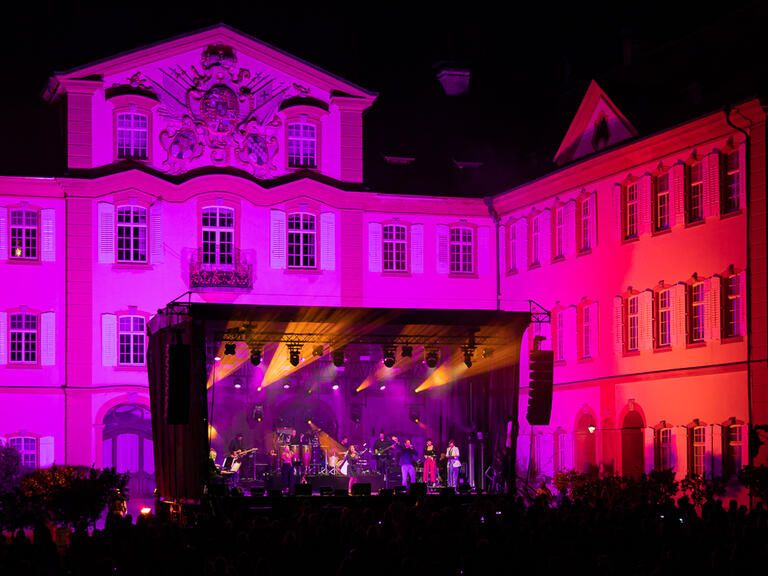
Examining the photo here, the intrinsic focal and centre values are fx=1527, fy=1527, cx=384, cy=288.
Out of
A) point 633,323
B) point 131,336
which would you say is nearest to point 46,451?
point 131,336

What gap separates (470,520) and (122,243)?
2562 centimetres

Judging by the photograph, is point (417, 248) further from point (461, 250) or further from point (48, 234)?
point (48, 234)

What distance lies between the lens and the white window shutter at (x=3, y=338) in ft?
141

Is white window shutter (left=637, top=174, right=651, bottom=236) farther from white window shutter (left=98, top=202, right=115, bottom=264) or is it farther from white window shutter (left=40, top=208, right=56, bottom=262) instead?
white window shutter (left=40, top=208, right=56, bottom=262)

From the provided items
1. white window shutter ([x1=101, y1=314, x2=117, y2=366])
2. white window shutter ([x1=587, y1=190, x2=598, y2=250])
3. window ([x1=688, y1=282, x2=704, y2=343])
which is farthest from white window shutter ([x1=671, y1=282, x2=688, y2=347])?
white window shutter ([x1=101, y1=314, x2=117, y2=366])

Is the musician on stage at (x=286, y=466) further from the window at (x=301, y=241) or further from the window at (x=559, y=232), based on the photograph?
the window at (x=559, y=232)

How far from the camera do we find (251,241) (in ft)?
147

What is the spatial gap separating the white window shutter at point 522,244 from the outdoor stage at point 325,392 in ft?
15.2

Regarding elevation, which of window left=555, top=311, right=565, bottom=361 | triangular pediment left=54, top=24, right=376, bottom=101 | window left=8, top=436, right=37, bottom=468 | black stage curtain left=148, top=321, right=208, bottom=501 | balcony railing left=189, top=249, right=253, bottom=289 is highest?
triangular pediment left=54, top=24, right=376, bottom=101

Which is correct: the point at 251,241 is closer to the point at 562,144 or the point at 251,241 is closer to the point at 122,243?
the point at 122,243

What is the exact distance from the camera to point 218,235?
44531mm

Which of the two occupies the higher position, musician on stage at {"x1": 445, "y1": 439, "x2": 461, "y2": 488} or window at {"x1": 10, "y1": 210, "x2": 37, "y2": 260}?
window at {"x1": 10, "y1": 210, "x2": 37, "y2": 260}

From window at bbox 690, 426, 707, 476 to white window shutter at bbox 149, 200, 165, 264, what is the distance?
16.4 meters

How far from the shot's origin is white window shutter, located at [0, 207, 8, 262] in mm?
43281
